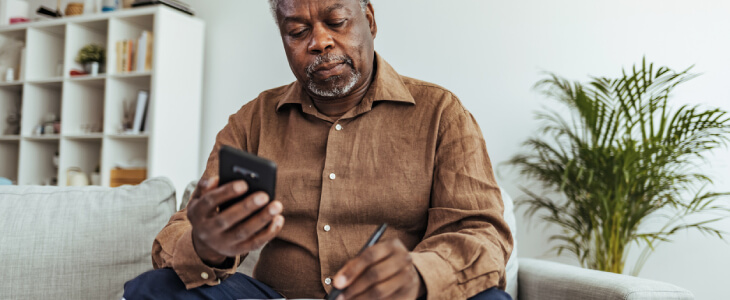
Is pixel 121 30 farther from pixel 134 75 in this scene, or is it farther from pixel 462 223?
pixel 462 223

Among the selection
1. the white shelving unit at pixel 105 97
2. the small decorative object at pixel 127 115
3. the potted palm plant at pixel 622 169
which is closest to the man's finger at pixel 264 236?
the potted palm plant at pixel 622 169

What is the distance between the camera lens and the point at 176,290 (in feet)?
3.50

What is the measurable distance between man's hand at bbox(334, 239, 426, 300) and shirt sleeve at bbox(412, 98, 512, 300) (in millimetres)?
130

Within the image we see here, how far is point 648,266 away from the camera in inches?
98.7

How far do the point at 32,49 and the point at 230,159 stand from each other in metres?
3.70

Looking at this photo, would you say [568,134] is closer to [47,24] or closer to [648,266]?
[648,266]

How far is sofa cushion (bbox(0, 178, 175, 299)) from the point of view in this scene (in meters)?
1.46

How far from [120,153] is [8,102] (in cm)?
119

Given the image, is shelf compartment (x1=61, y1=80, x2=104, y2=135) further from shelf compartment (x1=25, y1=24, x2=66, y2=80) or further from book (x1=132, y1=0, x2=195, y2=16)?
book (x1=132, y1=0, x2=195, y2=16)

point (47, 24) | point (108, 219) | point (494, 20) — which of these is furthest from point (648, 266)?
point (47, 24)

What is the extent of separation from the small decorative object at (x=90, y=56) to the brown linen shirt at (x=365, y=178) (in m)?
2.69

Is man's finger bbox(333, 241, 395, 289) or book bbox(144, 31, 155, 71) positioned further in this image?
book bbox(144, 31, 155, 71)

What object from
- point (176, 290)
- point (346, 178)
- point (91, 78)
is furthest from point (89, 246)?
point (91, 78)

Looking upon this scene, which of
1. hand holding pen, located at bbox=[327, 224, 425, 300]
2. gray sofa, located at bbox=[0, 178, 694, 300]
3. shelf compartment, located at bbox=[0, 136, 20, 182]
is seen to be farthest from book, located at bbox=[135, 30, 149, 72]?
hand holding pen, located at bbox=[327, 224, 425, 300]
